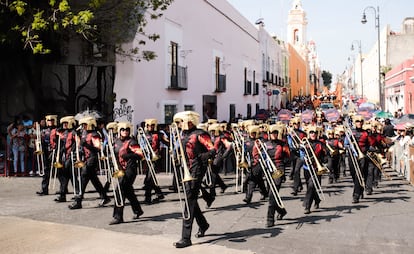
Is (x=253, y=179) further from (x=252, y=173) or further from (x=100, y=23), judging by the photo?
(x=100, y=23)

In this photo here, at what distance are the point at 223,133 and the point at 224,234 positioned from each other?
5.25m

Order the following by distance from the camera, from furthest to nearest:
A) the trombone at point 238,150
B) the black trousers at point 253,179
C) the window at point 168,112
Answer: the window at point 168,112
the trombone at point 238,150
the black trousers at point 253,179

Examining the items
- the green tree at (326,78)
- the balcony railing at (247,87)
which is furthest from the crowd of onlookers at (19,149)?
the green tree at (326,78)

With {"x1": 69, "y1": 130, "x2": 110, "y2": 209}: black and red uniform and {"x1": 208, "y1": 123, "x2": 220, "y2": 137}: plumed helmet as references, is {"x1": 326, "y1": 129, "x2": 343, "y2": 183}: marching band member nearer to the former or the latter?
{"x1": 208, "y1": 123, "x2": 220, "y2": 137}: plumed helmet

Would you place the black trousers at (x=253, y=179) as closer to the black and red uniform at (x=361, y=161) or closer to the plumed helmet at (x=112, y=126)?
the black and red uniform at (x=361, y=161)

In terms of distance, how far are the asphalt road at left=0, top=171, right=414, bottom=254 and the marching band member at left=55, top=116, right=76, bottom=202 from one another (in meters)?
0.30

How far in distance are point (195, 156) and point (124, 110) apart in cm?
908

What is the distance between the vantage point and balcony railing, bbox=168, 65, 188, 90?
61.6ft

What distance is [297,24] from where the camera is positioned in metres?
84.3

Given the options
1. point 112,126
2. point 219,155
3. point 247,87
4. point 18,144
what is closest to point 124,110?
point 18,144

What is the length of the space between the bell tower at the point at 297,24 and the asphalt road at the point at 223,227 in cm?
7635

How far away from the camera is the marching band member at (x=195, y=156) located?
7.23 metres

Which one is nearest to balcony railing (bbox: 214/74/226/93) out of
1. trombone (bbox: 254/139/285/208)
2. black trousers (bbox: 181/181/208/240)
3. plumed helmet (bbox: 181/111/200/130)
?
trombone (bbox: 254/139/285/208)

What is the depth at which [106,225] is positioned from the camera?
825 centimetres
